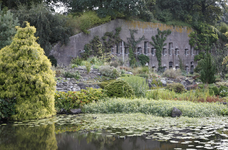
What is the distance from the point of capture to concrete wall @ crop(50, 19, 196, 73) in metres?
17.5

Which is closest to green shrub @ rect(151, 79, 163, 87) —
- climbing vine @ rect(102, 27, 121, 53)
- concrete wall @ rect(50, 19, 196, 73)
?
climbing vine @ rect(102, 27, 121, 53)

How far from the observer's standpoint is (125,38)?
20.8 meters

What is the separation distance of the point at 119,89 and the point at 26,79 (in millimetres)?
3653

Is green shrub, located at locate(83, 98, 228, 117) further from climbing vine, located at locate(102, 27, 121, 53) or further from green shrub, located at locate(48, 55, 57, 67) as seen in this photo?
climbing vine, located at locate(102, 27, 121, 53)

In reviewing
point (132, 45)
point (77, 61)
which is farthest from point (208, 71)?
point (77, 61)

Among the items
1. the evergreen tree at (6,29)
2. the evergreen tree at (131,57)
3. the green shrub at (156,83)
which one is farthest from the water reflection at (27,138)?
the evergreen tree at (131,57)

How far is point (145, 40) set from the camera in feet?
72.6

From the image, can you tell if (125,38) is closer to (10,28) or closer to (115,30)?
(115,30)

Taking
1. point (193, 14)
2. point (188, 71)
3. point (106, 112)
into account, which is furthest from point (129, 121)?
point (193, 14)

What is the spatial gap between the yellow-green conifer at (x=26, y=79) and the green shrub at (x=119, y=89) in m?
2.71

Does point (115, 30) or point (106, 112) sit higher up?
point (115, 30)

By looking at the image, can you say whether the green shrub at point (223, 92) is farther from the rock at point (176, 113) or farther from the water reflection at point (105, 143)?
the water reflection at point (105, 143)

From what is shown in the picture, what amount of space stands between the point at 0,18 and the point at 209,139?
12286 millimetres

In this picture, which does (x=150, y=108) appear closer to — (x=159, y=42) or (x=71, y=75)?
(x=71, y=75)
